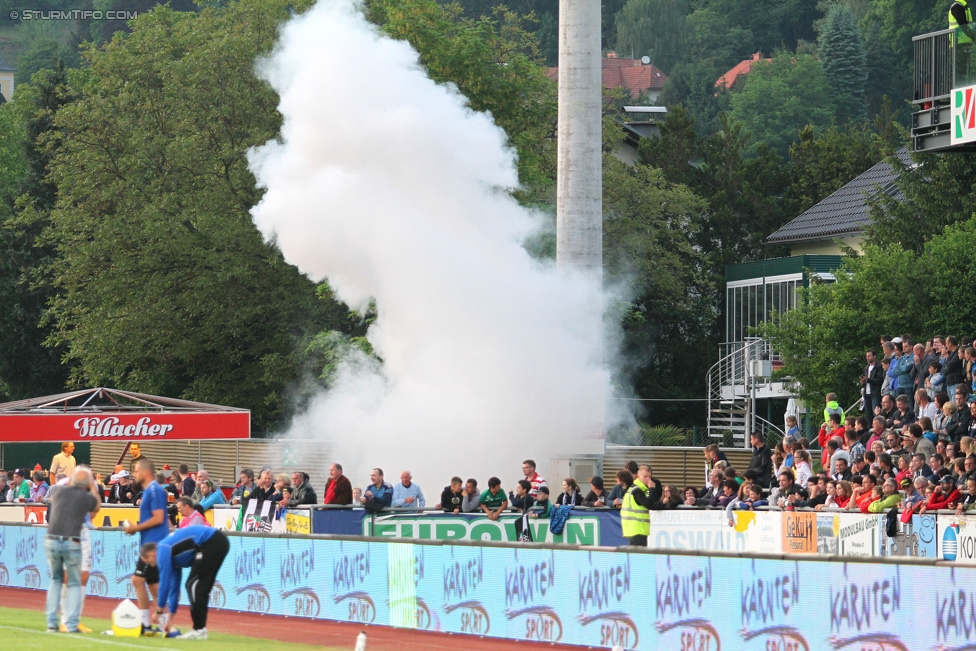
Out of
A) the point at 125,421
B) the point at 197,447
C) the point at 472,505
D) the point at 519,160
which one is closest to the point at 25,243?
the point at 197,447

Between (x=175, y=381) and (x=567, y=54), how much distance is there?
24.7 m

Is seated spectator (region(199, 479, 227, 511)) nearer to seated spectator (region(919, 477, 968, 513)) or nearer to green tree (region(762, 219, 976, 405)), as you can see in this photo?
seated spectator (region(919, 477, 968, 513))

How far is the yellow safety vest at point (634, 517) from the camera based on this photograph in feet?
68.4

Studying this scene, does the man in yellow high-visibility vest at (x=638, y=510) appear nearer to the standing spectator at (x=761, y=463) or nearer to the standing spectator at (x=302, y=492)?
the standing spectator at (x=761, y=463)

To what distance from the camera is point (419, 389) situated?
118 feet

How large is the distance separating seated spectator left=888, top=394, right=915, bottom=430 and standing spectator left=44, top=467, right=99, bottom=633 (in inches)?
517

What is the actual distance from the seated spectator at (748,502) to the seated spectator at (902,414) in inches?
130

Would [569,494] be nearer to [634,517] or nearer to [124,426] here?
[634,517]

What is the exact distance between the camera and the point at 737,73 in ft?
443

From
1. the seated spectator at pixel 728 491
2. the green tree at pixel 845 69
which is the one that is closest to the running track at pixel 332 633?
the seated spectator at pixel 728 491

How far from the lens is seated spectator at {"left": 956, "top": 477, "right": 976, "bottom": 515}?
19013 mm

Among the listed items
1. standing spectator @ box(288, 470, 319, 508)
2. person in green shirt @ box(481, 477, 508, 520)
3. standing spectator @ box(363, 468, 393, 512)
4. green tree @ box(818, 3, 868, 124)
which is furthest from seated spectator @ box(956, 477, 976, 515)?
green tree @ box(818, 3, 868, 124)

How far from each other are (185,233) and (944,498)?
33866 mm

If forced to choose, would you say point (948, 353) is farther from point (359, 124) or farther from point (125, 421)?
point (125, 421)
